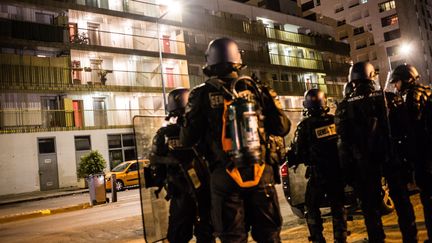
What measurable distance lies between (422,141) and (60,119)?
25.9 meters

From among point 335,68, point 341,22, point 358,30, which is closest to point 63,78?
point 335,68

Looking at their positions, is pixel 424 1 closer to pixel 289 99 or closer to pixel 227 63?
pixel 289 99

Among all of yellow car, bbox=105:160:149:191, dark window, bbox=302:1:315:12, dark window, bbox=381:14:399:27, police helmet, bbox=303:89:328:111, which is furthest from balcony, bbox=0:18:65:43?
dark window, bbox=302:1:315:12

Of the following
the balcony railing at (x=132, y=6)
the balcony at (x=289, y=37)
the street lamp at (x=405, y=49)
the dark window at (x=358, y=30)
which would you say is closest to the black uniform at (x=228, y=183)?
the balcony railing at (x=132, y=6)

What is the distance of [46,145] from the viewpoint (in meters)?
27.1

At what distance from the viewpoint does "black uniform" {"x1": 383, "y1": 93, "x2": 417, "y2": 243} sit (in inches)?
188

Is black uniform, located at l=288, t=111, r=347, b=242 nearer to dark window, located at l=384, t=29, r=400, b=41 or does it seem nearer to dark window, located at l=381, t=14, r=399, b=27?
dark window, located at l=384, t=29, r=400, b=41

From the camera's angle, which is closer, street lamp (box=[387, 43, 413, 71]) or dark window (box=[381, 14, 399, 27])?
street lamp (box=[387, 43, 413, 71])

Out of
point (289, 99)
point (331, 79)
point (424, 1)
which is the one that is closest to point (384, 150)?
point (289, 99)

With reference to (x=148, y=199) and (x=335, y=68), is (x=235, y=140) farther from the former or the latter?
(x=335, y=68)

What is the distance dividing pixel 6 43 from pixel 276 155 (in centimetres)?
2658

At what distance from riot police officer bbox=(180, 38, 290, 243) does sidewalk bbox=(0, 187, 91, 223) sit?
45.1 ft

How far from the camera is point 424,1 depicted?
69.0 meters

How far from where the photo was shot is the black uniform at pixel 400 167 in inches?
188
